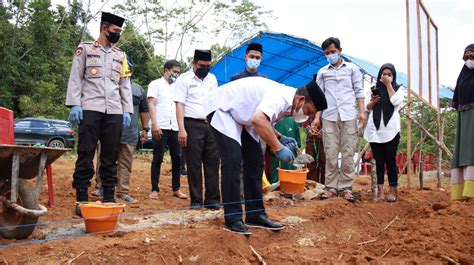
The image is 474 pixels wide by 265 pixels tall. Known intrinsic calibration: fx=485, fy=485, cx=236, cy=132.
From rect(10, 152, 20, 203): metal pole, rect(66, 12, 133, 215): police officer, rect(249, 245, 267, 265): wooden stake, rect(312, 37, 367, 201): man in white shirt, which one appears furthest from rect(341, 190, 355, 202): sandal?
rect(10, 152, 20, 203): metal pole

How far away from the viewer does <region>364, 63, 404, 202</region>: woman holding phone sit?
569cm

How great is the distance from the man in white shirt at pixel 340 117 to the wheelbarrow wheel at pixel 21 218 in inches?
134

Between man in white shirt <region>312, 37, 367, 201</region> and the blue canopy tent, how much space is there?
4.72m

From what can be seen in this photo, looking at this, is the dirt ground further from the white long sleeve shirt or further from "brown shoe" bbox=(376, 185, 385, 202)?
the white long sleeve shirt

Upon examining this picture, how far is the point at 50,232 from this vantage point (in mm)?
3596

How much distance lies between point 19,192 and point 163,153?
2.49 metres

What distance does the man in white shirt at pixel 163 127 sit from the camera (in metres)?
5.81

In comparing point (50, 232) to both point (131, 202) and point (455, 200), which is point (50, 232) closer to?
point (131, 202)

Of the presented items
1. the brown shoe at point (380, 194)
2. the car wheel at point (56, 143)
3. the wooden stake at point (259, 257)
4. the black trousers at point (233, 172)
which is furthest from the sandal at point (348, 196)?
the car wheel at point (56, 143)

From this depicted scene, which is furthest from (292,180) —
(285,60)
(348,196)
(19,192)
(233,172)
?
(285,60)

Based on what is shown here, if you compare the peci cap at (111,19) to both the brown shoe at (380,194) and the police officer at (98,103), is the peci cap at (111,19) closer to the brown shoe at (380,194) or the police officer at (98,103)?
the police officer at (98,103)

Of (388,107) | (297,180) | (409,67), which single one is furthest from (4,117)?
(409,67)

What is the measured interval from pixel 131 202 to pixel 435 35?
5.90 metres

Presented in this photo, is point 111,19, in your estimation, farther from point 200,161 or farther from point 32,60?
point 32,60
